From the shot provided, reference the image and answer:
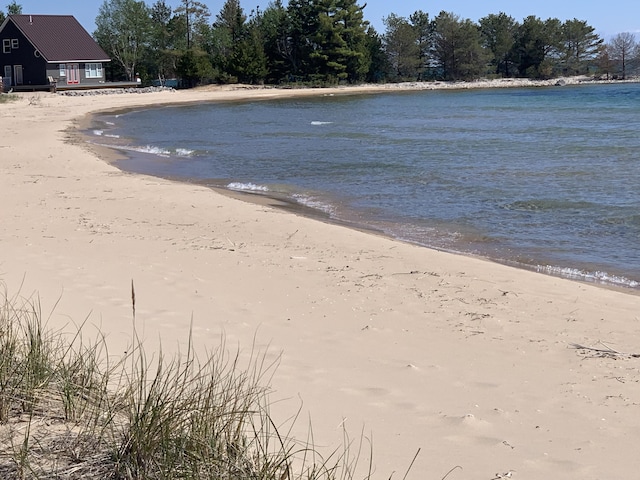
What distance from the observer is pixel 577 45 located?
95.7 meters

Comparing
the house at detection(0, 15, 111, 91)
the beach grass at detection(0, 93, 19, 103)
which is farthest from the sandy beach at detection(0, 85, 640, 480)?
the house at detection(0, 15, 111, 91)

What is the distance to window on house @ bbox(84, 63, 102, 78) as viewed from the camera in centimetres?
6188

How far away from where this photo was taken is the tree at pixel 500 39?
93.9 m

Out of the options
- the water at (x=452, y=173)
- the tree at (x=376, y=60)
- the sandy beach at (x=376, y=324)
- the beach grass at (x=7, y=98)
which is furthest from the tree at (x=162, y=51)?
the sandy beach at (x=376, y=324)

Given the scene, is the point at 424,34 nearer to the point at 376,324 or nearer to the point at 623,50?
the point at 623,50

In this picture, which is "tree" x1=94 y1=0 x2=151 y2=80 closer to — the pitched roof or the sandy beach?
the pitched roof

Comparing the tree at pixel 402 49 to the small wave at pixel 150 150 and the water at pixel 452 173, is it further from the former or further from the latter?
the small wave at pixel 150 150

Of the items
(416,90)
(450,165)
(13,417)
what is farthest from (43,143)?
(416,90)

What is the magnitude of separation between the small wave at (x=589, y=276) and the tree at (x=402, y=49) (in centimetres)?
8012

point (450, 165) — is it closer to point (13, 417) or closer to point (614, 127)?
point (614, 127)

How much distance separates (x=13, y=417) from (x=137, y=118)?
37.5 meters

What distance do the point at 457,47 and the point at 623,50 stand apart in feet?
86.7

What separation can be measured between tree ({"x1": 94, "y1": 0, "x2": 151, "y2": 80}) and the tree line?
0.10m

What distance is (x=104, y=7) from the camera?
2886 inches
